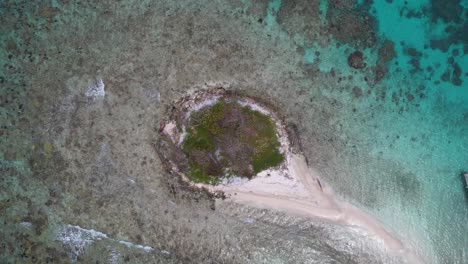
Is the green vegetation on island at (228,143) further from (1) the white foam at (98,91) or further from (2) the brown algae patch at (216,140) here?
(1) the white foam at (98,91)

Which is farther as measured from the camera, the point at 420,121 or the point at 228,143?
the point at 420,121

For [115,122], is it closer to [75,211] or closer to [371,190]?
[75,211]

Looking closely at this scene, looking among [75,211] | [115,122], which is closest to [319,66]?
[115,122]

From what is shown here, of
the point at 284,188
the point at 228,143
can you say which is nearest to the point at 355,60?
the point at 284,188

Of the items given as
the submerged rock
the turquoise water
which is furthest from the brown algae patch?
the submerged rock

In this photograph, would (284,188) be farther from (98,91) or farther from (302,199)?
(98,91)

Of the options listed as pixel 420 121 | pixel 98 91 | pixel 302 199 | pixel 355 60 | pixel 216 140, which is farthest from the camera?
pixel 420 121
